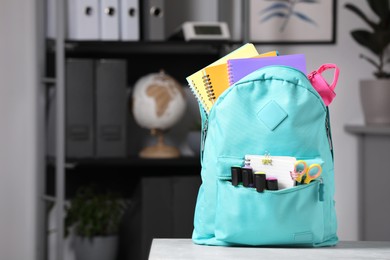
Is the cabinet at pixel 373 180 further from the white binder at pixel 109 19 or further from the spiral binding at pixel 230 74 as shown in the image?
the spiral binding at pixel 230 74

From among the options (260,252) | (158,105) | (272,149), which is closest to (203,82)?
(272,149)

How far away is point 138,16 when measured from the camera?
→ 8.83 feet

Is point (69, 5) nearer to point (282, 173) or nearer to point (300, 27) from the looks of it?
point (300, 27)

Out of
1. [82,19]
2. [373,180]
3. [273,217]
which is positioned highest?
[82,19]

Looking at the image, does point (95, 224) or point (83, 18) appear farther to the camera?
point (95, 224)

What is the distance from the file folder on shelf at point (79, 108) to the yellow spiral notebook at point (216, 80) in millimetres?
1577

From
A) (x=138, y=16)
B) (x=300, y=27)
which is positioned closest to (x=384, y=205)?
(x=300, y=27)

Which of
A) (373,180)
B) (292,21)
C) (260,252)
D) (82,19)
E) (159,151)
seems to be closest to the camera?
(260,252)

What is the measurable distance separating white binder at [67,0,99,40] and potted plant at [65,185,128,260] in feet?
2.12

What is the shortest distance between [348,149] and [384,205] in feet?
1.05

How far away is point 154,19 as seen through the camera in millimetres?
2695

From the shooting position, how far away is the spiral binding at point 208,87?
1171 millimetres

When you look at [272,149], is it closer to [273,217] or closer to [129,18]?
[273,217]

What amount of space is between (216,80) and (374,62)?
2020mm
